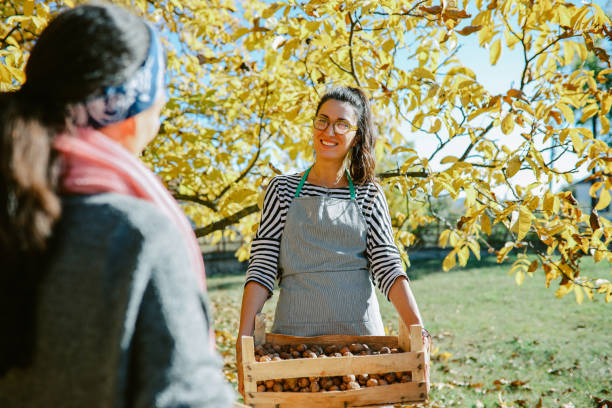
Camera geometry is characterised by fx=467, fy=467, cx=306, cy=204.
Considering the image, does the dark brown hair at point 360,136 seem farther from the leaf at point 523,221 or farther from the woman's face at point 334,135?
the leaf at point 523,221

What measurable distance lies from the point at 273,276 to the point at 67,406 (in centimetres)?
130

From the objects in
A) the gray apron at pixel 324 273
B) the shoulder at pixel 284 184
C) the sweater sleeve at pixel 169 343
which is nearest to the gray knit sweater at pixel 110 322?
the sweater sleeve at pixel 169 343

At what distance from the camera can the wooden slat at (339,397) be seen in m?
1.52

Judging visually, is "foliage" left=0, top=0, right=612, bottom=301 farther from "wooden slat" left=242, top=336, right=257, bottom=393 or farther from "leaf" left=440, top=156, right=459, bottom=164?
"wooden slat" left=242, top=336, right=257, bottom=393

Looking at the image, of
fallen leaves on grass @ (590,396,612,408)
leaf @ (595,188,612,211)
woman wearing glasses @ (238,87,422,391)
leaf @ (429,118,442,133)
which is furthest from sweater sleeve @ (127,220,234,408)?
fallen leaves on grass @ (590,396,612,408)

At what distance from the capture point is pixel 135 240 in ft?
2.40

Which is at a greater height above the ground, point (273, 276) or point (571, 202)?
point (571, 202)

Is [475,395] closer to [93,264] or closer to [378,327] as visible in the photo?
[378,327]

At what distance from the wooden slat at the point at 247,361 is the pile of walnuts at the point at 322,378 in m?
0.04

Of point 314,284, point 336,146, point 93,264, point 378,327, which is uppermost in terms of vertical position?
point 336,146

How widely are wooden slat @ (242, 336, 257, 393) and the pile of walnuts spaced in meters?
0.04

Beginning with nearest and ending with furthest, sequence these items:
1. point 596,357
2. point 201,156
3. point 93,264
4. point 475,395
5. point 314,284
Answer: point 93,264 → point 314,284 → point 201,156 → point 475,395 → point 596,357

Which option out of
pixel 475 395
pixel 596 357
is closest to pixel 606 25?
pixel 475 395

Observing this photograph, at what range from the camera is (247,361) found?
1.52 metres
